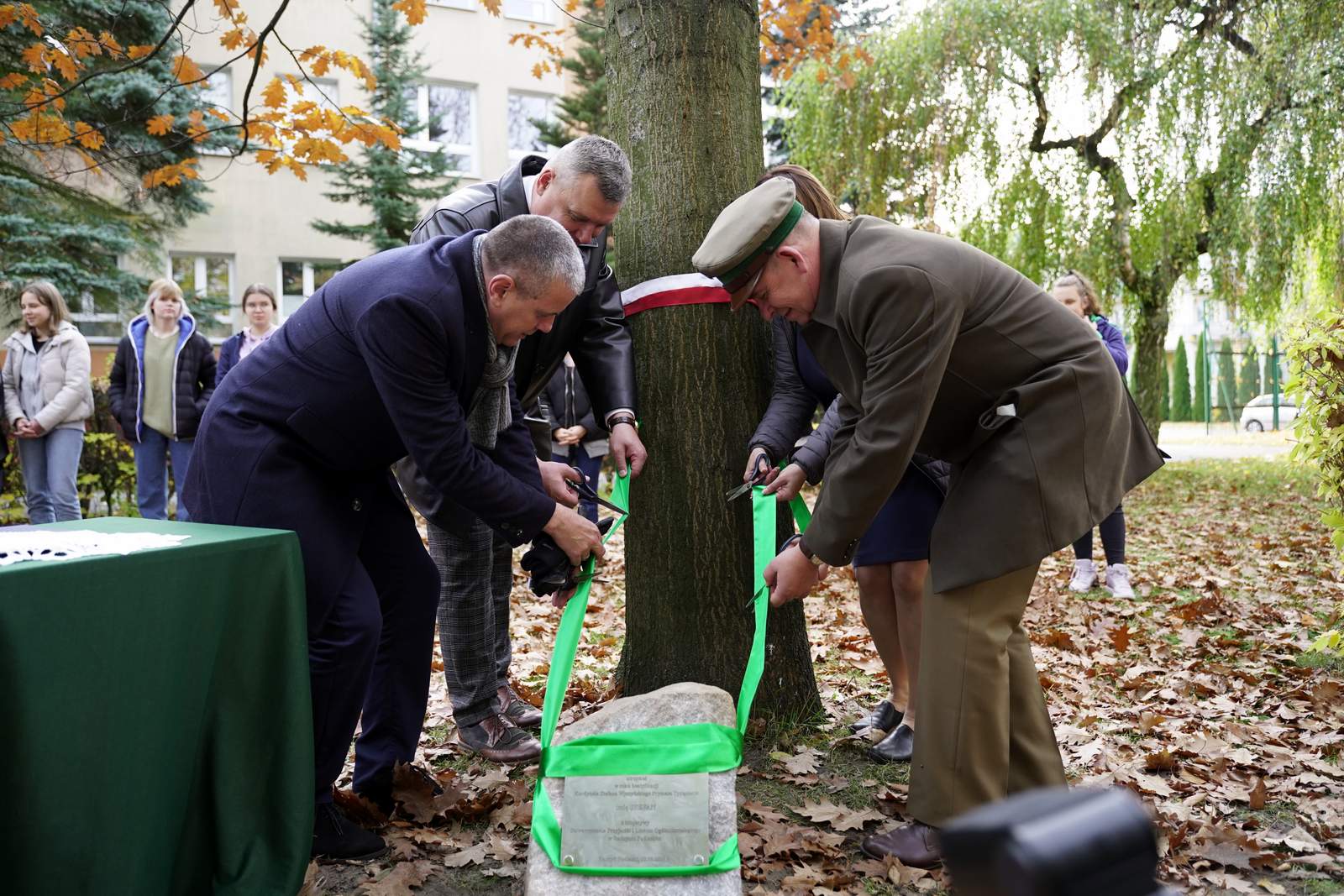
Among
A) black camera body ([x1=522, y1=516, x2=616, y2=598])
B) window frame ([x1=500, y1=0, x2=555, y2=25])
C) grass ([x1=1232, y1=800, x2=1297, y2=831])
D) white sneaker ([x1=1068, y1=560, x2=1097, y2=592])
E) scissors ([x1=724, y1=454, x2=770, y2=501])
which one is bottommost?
grass ([x1=1232, y1=800, x2=1297, y2=831])

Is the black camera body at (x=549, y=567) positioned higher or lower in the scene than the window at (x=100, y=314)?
lower

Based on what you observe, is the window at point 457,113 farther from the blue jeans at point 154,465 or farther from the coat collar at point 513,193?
the coat collar at point 513,193

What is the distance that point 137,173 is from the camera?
13422mm

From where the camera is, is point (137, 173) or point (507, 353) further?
point (137, 173)

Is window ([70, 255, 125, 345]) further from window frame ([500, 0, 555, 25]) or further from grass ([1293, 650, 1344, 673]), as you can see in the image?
window frame ([500, 0, 555, 25])

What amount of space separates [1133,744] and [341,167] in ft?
48.9

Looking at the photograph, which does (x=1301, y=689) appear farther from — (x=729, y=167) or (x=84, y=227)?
(x=84, y=227)

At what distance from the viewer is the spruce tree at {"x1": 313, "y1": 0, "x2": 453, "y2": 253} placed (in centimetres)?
1591

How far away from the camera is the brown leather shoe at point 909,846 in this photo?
288cm

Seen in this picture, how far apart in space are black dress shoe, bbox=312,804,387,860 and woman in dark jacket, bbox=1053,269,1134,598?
4.60 m

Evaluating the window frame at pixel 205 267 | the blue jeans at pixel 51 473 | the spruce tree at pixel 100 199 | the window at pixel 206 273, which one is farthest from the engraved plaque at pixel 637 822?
the window frame at pixel 205 267

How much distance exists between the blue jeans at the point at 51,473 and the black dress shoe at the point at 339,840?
18.1 ft

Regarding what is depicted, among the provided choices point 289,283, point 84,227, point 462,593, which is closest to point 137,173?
point 84,227

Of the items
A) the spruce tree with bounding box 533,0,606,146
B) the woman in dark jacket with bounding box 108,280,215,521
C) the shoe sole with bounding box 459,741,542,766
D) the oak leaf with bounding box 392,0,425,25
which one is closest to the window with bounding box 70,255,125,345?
the woman in dark jacket with bounding box 108,280,215,521
